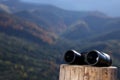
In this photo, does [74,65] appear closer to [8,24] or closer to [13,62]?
[13,62]

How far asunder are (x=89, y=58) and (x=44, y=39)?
181 feet

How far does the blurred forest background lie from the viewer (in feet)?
112

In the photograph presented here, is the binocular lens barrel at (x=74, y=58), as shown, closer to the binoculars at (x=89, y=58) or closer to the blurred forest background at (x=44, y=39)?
the binoculars at (x=89, y=58)

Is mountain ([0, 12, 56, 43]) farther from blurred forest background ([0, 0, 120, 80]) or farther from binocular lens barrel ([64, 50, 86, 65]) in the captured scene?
binocular lens barrel ([64, 50, 86, 65])

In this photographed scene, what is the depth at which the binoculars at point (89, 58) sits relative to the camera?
3.85 m

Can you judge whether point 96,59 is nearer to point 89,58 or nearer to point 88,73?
point 89,58

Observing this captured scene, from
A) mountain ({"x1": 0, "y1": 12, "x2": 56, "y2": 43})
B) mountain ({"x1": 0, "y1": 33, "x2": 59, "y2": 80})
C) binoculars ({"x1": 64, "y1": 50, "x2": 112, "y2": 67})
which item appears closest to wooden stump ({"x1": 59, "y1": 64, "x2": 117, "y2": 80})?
binoculars ({"x1": 64, "y1": 50, "x2": 112, "y2": 67})

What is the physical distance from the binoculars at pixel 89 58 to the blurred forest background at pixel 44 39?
950 inches

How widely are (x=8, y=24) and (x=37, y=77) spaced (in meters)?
29.0

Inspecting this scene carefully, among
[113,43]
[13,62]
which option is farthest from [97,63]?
[113,43]

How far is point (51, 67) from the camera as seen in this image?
119ft

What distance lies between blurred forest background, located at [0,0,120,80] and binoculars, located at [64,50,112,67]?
2414cm

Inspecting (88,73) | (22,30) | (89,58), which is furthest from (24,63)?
(88,73)

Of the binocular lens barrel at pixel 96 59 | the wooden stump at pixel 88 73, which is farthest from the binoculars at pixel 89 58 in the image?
the wooden stump at pixel 88 73
